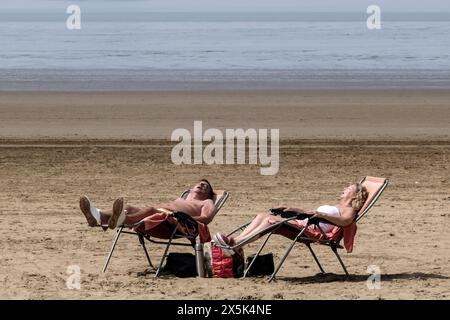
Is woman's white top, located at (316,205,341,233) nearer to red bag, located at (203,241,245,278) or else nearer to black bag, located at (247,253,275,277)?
black bag, located at (247,253,275,277)

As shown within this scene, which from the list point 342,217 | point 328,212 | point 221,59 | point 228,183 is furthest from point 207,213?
point 221,59

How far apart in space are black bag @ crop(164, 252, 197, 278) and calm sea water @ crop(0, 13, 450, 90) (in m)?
22.3

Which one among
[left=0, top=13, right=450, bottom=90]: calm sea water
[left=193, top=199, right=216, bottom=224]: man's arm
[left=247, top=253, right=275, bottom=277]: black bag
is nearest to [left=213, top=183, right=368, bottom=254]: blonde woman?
[left=247, top=253, right=275, bottom=277]: black bag

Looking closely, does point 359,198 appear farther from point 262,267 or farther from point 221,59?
point 221,59

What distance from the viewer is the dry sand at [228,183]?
939 centimetres

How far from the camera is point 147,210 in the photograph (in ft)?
32.5

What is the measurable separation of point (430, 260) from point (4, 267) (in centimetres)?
367

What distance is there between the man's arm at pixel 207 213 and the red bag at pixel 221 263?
502mm

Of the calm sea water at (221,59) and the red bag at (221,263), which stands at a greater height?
the calm sea water at (221,59)

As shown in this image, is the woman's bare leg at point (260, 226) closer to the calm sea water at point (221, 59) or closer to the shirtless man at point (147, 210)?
the shirtless man at point (147, 210)

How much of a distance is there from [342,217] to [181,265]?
1385 millimetres

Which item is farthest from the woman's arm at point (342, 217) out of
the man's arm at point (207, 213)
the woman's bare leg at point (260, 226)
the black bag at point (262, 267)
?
the man's arm at point (207, 213)
